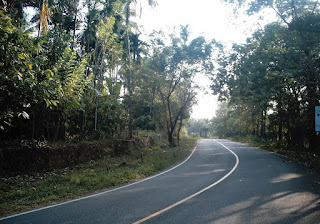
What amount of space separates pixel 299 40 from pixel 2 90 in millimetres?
14083

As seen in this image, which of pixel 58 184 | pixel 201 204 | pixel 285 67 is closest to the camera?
pixel 201 204

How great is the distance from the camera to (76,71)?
432 inches

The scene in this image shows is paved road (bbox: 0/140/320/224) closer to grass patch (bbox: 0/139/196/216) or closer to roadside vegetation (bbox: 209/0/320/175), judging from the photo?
grass patch (bbox: 0/139/196/216)

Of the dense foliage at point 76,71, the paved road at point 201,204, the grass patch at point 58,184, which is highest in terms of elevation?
the dense foliage at point 76,71

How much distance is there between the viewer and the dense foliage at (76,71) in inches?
338

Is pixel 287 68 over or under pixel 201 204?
over

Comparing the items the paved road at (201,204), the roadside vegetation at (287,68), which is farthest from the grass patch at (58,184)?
the roadside vegetation at (287,68)

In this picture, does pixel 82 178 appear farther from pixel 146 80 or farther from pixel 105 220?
pixel 146 80

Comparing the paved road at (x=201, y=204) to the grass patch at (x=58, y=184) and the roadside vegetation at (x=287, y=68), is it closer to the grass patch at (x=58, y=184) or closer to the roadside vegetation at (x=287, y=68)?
the grass patch at (x=58, y=184)

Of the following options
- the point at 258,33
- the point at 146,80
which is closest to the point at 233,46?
the point at 258,33

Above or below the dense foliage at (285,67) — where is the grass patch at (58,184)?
below

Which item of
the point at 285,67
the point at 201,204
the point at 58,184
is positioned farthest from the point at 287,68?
the point at 58,184

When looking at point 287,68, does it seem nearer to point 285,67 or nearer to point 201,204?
point 285,67

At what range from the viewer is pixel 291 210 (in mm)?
6051
